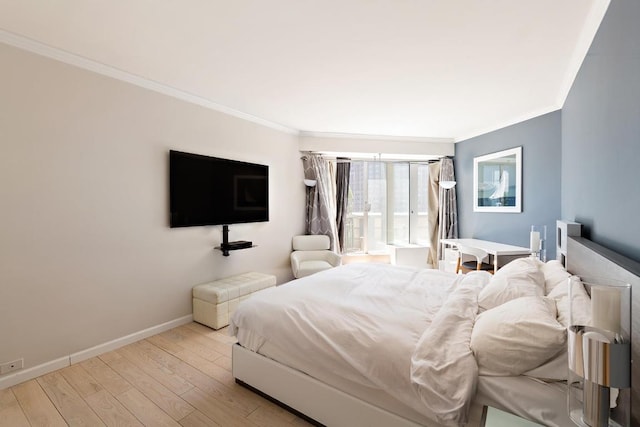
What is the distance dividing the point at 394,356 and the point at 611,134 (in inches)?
70.8

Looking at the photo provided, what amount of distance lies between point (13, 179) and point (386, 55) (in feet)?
10.0

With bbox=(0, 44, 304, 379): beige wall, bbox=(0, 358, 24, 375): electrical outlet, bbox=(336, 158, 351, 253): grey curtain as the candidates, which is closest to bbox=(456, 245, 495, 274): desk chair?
bbox=(336, 158, 351, 253): grey curtain

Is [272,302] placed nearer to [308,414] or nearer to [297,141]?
[308,414]

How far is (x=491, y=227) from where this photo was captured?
444 centimetres

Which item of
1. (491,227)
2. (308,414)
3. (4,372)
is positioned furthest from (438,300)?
(4,372)

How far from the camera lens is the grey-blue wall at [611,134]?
1.33 meters

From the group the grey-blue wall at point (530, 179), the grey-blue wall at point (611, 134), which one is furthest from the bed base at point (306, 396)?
the grey-blue wall at point (530, 179)

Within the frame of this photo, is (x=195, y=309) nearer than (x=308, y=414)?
No

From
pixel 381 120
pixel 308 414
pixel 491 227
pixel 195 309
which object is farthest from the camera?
pixel 491 227

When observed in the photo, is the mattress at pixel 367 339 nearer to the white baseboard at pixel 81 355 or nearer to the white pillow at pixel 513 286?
the white pillow at pixel 513 286

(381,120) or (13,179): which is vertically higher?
(381,120)

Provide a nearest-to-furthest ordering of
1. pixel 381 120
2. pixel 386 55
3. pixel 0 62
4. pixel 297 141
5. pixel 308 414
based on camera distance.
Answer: pixel 308 414 → pixel 0 62 → pixel 386 55 → pixel 381 120 → pixel 297 141

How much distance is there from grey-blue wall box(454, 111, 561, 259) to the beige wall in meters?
4.11

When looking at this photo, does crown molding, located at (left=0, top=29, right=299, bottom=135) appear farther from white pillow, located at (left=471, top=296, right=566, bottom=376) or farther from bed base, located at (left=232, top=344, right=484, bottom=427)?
white pillow, located at (left=471, top=296, right=566, bottom=376)
